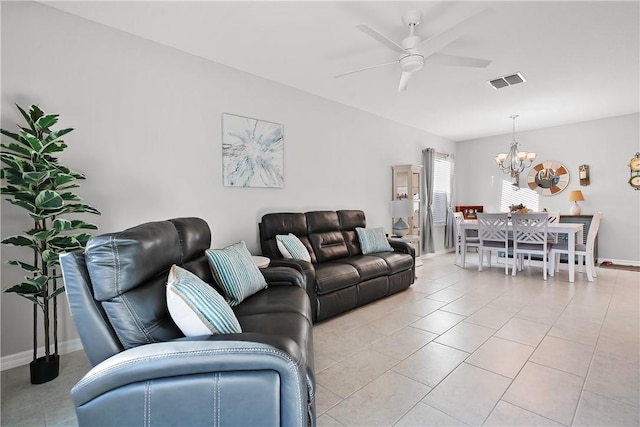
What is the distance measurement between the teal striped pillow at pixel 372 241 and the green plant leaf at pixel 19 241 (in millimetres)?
3227

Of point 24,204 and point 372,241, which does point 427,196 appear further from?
point 24,204

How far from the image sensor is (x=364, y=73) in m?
3.68

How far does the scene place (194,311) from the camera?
1.28 m

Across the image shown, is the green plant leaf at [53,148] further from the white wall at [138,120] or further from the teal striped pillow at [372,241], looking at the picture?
the teal striped pillow at [372,241]

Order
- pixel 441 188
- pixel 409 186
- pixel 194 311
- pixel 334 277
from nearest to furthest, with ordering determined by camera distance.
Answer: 1. pixel 194 311
2. pixel 334 277
3. pixel 409 186
4. pixel 441 188

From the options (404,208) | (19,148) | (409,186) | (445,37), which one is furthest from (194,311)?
(409,186)

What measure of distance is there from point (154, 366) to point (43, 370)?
172cm

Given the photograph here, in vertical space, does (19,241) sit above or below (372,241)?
above

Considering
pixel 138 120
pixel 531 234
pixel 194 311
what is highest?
pixel 138 120

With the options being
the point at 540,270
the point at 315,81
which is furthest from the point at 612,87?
the point at 315,81

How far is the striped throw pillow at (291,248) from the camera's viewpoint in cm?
333

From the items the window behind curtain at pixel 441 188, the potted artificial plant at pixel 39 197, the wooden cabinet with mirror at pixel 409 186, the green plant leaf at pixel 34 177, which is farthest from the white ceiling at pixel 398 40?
the window behind curtain at pixel 441 188

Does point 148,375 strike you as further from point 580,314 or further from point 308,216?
point 580,314

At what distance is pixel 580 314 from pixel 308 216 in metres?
3.03
